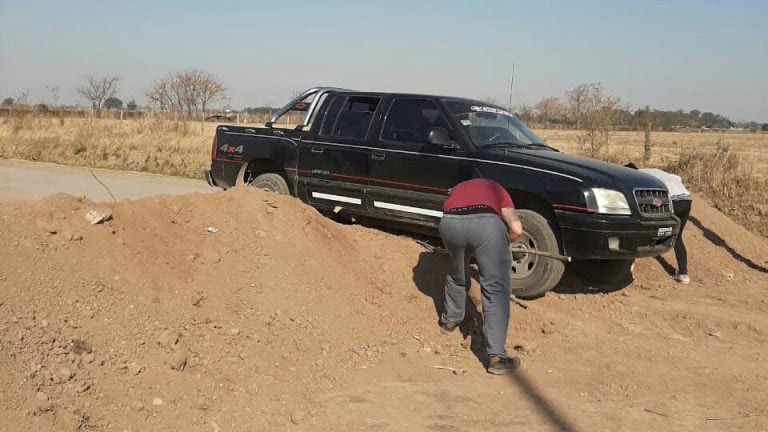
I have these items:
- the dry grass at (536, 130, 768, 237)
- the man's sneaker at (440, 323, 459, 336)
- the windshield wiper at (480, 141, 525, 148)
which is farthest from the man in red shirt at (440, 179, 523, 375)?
the dry grass at (536, 130, 768, 237)

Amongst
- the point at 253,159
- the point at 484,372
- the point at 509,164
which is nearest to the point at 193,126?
the point at 253,159

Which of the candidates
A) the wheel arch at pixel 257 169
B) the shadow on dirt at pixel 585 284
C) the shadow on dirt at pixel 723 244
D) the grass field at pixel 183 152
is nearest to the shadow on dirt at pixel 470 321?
the shadow on dirt at pixel 585 284

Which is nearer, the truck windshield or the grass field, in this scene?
the truck windshield

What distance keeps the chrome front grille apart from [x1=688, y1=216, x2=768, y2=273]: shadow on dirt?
3.99 meters

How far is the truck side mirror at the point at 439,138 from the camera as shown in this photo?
7168 mm

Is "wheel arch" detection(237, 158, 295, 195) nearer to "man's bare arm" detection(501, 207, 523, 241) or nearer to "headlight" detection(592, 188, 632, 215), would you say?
"headlight" detection(592, 188, 632, 215)

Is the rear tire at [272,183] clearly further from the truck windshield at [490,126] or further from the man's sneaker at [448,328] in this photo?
the man's sneaker at [448,328]

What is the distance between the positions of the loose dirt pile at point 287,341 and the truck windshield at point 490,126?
1382 mm

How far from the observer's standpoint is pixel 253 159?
9094mm

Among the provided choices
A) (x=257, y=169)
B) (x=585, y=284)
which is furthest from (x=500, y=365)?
(x=257, y=169)

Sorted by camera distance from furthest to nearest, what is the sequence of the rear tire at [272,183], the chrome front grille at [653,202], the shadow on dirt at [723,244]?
the shadow on dirt at [723,244], the rear tire at [272,183], the chrome front grille at [653,202]

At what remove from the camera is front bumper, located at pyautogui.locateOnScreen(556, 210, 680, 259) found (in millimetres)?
6531

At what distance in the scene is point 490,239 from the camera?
534cm

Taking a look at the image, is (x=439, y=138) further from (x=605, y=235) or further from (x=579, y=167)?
(x=605, y=235)
